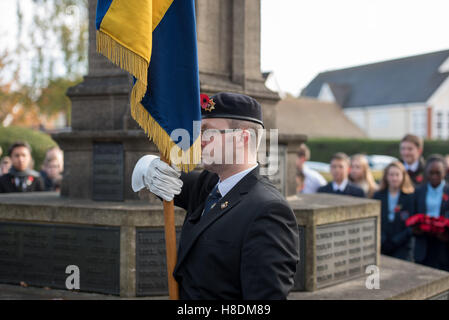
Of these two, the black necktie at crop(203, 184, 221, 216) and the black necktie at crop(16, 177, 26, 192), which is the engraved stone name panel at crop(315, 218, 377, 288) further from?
the black necktie at crop(16, 177, 26, 192)

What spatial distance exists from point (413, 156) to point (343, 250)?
3.68 m

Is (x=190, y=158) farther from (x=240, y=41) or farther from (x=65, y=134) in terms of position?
(x=240, y=41)

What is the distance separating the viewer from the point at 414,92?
47625 millimetres

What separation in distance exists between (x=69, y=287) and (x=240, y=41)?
343 cm

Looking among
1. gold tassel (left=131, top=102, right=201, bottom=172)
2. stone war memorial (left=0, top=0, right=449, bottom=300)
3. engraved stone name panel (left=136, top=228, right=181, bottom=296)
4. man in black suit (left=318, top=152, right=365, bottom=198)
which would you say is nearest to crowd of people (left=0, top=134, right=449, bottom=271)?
man in black suit (left=318, top=152, right=365, bottom=198)

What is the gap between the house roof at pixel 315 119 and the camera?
47156 mm

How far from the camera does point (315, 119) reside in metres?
49.2

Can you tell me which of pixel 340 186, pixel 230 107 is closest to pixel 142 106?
pixel 230 107

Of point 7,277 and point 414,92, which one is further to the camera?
point 414,92

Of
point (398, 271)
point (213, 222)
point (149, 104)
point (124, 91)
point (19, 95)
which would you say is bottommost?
point (398, 271)

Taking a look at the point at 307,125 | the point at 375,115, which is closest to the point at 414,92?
the point at 375,115

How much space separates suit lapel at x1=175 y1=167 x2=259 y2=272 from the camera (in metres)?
2.48

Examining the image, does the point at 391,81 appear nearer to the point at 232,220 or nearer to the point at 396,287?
the point at 396,287

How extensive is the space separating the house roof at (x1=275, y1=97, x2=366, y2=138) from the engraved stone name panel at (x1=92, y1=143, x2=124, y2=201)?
40827 millimetres
